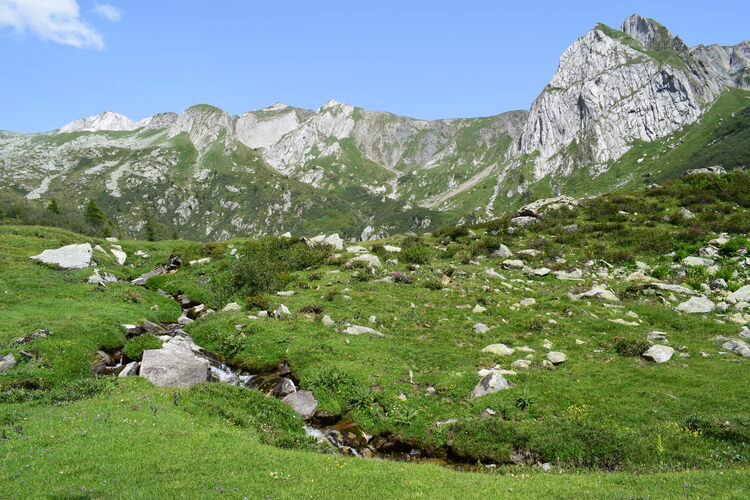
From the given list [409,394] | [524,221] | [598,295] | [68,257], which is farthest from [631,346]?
[68,257]

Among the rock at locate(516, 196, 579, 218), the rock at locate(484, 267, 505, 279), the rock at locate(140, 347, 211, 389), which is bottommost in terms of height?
the rock at locate(140, 347, 211, 389)

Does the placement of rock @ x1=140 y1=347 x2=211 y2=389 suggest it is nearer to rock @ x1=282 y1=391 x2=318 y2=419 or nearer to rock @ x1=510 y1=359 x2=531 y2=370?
rock @ x1=282 y1=391 x2=318 y2=419

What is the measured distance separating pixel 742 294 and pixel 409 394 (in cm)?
2648

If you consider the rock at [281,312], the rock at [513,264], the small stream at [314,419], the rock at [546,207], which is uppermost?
the rock at [546,207]

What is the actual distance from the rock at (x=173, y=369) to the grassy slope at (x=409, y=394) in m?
1.41

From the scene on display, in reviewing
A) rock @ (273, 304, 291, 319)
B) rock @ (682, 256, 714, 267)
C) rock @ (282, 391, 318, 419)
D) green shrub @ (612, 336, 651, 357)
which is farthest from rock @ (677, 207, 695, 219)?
rock @ (282, 391, 318, 419)

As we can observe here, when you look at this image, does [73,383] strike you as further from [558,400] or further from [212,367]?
[558,400]

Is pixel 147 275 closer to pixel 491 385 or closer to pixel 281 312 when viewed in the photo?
pixel 281 312

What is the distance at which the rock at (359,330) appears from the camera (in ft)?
86.9

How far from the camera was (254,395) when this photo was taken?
63.1 feet

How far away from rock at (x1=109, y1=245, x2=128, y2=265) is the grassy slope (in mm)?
18295

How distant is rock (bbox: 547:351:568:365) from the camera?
2161 centimetres

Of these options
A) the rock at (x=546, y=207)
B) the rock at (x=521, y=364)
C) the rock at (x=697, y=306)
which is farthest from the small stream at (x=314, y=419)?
the rock at (x=546, y=207)

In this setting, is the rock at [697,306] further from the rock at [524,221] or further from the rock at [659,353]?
the rock at [524,221]
